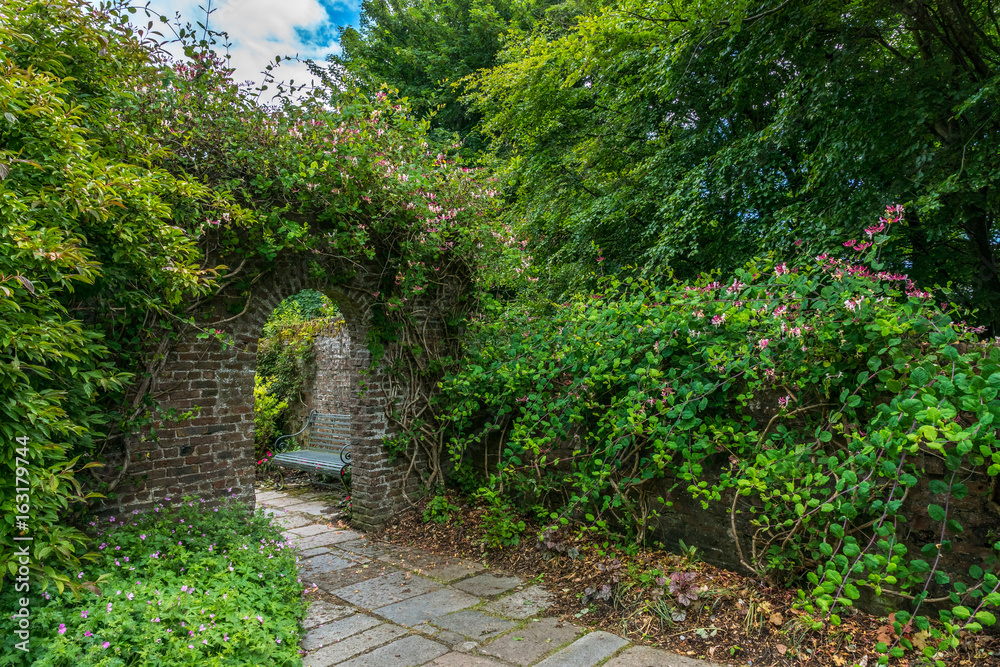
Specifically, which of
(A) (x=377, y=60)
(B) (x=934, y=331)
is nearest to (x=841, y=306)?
(B) (x=934, y=331)

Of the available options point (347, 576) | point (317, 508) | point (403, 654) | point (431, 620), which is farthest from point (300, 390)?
point (403, 654)

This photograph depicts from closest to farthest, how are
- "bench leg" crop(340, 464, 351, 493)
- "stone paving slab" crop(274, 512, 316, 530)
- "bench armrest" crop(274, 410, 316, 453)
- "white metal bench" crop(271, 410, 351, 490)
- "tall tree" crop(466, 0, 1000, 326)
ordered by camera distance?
"tall tree" crop(466, 0, 1000, 326) < "stone paving slab" crop(274, 512, 316, 530) < "bench leg" crop(340, 464, 351, 493) < "white metal bench" crop(271, 410, 351, 490) < "bench armrest" crop(274, 410, 316, 453)

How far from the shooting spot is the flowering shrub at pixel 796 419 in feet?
8.13

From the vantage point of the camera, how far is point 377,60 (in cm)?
1547

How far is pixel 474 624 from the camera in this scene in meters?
3.21

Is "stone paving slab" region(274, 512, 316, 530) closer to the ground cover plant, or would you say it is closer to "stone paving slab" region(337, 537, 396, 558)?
"stone paving slab" region(337, 537, 396, 558)

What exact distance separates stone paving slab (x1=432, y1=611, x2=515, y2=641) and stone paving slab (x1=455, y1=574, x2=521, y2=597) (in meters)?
0.35

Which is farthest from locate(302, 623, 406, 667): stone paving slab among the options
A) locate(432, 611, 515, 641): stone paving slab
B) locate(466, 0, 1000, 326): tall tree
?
locate(466, 0, 1000, 326): tall tree

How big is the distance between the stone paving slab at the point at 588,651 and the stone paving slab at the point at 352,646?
90 centimetres

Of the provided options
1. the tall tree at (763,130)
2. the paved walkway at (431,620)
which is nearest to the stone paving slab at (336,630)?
the paved walkway at (431,620)

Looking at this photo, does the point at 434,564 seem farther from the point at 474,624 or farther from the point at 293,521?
the point at 293,521

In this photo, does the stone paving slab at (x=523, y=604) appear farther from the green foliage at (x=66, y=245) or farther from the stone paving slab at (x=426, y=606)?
the green foliage at (x=66, y=245)

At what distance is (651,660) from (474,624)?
3.38 ft

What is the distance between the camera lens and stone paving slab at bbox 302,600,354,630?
3.25 m
